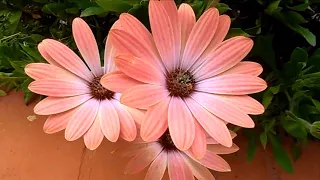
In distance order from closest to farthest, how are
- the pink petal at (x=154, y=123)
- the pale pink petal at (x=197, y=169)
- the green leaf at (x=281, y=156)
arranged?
the pink petal at (x=154, y=123) < the pale pink petal at (x=197, y=169) < the green leaf at (x=281, y=156)

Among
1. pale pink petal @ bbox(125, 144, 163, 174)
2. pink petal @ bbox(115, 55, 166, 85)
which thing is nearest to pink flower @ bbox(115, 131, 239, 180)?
pale pink petal @ bbox(125, 144, 163, 174)

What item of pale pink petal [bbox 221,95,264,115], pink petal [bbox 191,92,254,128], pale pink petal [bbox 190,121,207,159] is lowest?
pale pink petal [bbox 190,121,207,159]

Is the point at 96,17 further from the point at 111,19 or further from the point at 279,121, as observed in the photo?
the point at 279,121

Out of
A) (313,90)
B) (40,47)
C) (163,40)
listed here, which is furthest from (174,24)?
(313,90)

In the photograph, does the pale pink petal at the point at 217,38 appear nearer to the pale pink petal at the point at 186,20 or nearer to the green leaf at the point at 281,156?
the pale pink petal at the point at 186,20

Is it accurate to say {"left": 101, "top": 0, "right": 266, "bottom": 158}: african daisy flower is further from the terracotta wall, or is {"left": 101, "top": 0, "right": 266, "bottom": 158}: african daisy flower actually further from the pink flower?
the terracotta wall

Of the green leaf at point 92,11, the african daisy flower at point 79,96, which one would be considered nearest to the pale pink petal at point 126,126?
the african daisy flower at point 79,96

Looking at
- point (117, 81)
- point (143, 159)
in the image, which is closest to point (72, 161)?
point (143, 159)

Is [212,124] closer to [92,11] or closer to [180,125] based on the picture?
[180,125]
